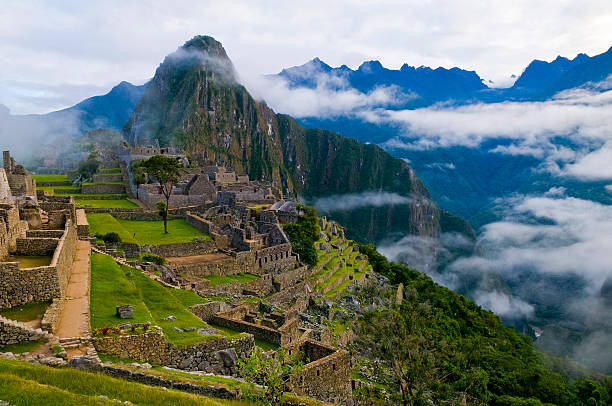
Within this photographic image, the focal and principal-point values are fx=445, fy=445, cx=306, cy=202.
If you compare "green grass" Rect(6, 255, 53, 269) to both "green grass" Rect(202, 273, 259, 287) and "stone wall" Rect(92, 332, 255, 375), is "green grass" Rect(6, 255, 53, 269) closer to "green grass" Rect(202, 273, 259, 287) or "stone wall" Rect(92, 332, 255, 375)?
"stone wall" Rect(92, 332, 255, 375)

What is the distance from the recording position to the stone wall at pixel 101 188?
57.8 meters

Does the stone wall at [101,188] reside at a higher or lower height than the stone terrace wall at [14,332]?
higher

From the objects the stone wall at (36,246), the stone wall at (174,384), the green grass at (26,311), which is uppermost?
the stone wall at (36,246)

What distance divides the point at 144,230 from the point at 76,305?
89.0 feet

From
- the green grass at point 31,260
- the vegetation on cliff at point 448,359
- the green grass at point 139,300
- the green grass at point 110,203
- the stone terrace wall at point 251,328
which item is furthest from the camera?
the green grass at point 110,203

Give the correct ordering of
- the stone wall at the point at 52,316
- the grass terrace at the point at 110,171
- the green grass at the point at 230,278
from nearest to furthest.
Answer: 1. the stone wall at the point at 52,316
2. the green grass at the point at 230,278
3. the grass terrace at the point at 110,171

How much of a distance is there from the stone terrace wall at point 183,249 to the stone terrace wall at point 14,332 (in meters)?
22.2

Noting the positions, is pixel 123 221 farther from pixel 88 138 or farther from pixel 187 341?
pixel 88 138

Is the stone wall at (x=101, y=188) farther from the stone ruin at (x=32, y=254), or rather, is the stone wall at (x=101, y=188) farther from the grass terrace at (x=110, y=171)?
the stone ruin at (x=32, y=254)

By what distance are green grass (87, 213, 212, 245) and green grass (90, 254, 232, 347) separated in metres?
11.1

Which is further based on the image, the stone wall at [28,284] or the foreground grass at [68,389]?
the stone wall at [28,284]

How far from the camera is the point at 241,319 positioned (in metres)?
22.0

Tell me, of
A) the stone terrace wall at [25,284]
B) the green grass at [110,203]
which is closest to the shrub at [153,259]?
the stone terrace wall at [25,284]

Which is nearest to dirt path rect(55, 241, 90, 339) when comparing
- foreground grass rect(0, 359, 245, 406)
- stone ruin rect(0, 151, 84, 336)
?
stone ruin rect(0, 151, 84, 336)
